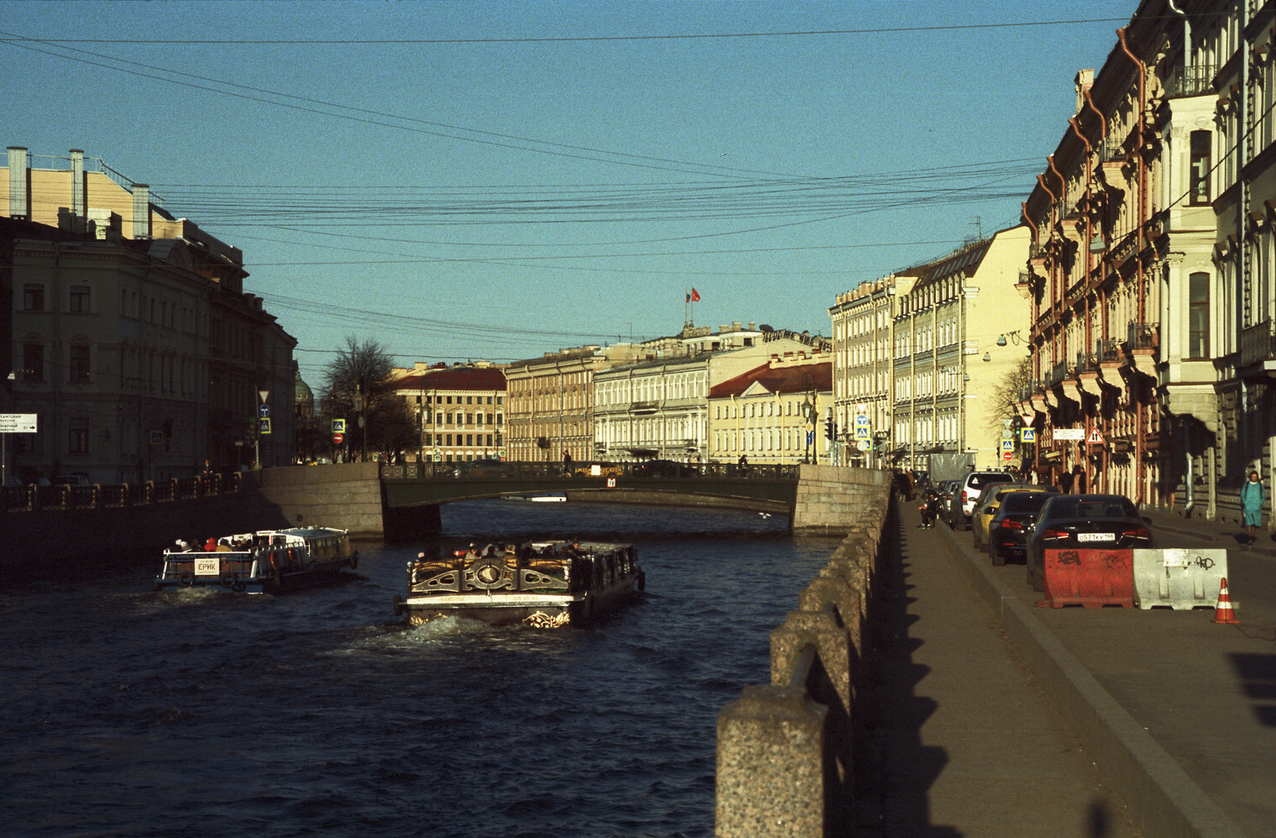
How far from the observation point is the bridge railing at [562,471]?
77375mm

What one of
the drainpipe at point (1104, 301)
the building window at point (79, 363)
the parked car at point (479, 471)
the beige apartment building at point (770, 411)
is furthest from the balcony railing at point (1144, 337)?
the beige apartment building at point (770, 411)

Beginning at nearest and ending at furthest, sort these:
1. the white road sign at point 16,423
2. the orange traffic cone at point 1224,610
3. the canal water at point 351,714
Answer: the canal water at point 351,714 < the orange traffic cone at point 1224,610 < the white road sign at point 16,423

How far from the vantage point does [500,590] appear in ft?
127

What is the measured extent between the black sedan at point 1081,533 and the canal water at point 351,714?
18.2 feet

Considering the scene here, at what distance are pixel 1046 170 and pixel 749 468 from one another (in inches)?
837

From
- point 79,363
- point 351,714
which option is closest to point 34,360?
point 79,363

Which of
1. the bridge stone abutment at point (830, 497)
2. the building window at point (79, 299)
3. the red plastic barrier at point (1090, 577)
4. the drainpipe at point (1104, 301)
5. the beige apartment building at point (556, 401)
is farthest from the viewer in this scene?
the beige apartment building at point (556, 401)

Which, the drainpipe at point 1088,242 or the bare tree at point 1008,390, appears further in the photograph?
the bare tree at point 1008,390

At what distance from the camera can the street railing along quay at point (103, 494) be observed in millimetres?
50344

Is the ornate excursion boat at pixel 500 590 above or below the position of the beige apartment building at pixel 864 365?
below

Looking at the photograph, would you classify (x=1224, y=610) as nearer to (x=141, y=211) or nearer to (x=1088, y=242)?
(x=1088, y=242)

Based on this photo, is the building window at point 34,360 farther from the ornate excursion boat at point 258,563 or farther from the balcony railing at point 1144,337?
the balcony railing at point 1144,337

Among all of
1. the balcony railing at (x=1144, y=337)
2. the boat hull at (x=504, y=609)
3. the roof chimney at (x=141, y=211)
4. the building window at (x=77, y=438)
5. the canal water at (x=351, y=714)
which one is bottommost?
the canal water at (x=351, y=714)

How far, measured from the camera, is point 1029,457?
85.1m
